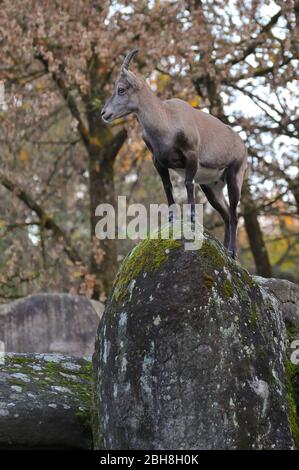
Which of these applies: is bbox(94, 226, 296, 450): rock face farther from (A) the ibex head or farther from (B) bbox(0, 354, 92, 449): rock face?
(A) the ibex head

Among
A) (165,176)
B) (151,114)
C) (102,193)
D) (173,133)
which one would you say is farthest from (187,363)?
(102,193)

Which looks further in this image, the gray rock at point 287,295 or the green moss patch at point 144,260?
the gray rock at point 287,295

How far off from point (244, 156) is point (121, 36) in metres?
8.16

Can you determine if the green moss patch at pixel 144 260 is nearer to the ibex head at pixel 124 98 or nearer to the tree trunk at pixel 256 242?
the ibex head at pixel 124 98

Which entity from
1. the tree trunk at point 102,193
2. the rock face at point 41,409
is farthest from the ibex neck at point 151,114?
the tree trunk at point 102,193

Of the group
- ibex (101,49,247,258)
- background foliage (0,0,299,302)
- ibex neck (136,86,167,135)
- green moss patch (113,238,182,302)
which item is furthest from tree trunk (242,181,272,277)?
green moss patch (113,238,182,302)

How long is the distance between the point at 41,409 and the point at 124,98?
2.61 m

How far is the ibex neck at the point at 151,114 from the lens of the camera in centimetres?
687

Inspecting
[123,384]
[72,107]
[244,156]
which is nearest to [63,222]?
[72,107]

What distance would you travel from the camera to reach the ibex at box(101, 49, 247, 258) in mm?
6867

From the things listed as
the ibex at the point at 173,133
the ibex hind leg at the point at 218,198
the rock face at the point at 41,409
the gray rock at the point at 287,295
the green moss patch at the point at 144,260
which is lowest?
the rock face at the point at 41,409

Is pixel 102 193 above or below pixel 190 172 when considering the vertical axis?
above

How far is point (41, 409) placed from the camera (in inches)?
269

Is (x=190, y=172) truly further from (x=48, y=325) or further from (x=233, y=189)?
(x=48, y=325)
